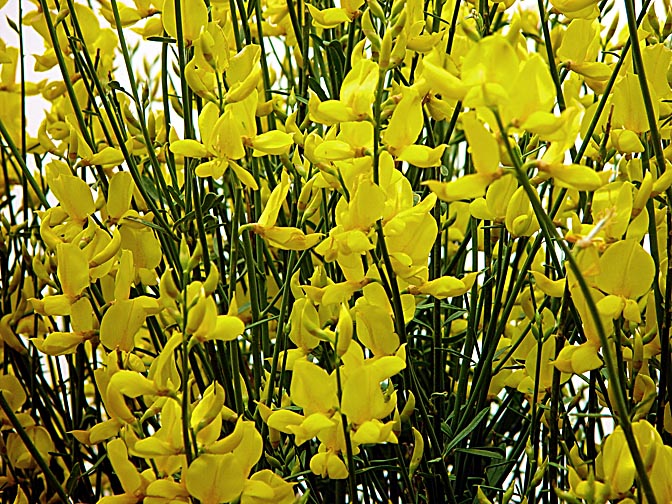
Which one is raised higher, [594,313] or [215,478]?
[594,313]

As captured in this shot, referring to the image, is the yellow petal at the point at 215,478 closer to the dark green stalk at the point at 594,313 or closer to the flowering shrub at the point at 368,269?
the flowering shrub at the point at 368,269

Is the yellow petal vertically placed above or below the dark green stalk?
below

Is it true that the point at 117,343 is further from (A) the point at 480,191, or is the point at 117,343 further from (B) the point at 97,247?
(A) the point at 480,191

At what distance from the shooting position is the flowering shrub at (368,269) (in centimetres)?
45

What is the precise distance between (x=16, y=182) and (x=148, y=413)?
0.57 meters

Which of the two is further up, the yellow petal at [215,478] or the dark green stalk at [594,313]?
the dark green stalk at [594,313]

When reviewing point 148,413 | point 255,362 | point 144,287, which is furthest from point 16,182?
point 148,413

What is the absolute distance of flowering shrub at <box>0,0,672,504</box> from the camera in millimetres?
447

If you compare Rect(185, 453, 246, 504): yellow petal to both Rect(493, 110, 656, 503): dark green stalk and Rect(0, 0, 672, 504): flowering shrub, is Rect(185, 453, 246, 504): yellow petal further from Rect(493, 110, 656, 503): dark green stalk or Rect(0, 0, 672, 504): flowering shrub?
Rect(493, 110, 656, 503): dark green stalk

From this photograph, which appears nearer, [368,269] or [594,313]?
[594,313]

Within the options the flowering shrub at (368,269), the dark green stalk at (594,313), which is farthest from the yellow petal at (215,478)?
the dark green stalk at (594,313)

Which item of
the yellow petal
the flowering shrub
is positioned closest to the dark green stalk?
the flowering shrub

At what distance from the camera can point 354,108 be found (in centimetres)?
50

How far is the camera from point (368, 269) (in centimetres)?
56
